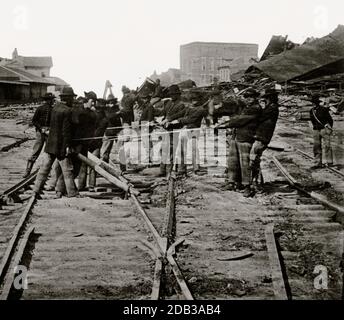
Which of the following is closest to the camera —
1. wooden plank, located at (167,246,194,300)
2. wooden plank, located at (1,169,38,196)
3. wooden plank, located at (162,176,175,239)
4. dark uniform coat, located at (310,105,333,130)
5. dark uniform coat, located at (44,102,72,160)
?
wooden plank, located at (167,246,194,300)

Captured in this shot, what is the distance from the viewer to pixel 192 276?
195 inches

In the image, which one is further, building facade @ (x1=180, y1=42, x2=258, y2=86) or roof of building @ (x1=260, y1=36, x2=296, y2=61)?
building facade @ (x1=180, y1=42, x2=258, y2=86)

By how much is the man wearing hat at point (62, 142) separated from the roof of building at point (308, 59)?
1624 centimetres

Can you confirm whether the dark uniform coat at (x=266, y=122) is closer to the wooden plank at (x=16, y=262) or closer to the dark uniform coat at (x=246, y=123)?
the dark uniform coat at (x=246, y=123)

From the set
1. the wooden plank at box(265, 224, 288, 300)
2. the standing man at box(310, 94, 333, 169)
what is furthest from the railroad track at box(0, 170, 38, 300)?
the standing man at box(310, 94, 333, 169)

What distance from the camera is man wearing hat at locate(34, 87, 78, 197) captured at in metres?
7.87

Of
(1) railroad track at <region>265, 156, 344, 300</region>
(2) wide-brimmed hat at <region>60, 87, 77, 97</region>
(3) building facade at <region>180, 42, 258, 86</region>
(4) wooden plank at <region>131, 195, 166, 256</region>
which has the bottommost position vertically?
(1) railroad track at <region>265, 156, 344, 300</region>

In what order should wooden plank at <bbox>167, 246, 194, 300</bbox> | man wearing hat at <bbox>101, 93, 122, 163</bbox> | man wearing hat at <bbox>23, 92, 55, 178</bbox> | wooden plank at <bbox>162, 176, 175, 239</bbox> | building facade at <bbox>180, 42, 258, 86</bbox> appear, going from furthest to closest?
building facade at <bbox>180, 42, 258, 86</bbox> < man wearing hat at <bbox>101, 93, 122, 163</bbox> < man wearing hat at <bbox>23, 92, 55, 178</bbox> < wooden plank at <bbox>162, 176, 175, 239</bbox> < wooden plank at <bbox>167, 246, 194, 300</bbox>

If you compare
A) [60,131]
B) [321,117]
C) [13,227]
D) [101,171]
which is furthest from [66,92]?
[321,117]

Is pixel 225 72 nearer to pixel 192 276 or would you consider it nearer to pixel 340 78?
pixel 340 78

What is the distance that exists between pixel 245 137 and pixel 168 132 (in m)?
2.30

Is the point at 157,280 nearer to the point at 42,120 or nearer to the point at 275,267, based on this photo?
the point at 275,267

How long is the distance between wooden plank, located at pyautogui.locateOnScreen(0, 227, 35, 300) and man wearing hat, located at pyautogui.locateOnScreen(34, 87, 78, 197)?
214 cm

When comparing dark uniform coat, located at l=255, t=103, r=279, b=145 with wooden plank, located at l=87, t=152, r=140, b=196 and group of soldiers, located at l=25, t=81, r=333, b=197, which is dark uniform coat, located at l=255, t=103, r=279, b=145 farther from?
wooden plank, located at l=87, t=152, r=140, b=196
